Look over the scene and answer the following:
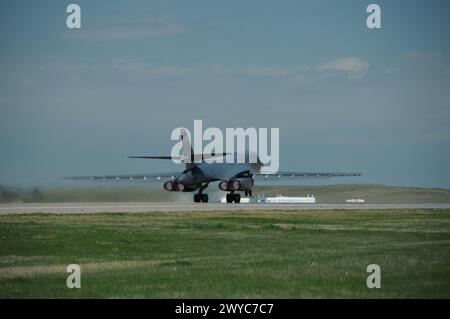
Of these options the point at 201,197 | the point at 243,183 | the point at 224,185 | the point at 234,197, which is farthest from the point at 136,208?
the point at 201,197

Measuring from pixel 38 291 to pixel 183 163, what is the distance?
6893 cm

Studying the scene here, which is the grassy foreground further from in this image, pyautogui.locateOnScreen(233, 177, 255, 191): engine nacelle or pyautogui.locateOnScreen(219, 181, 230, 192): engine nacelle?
pyautogui.locateOnScreen(219, 181, 230, 192): engine nacelle

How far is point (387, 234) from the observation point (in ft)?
103

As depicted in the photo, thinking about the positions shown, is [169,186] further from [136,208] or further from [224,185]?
[136,208]

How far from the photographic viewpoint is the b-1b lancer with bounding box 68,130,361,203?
79.4 metres

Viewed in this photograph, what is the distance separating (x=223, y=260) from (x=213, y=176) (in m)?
60.7

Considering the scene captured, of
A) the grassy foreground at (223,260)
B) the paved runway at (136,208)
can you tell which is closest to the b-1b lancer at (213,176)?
the paved runway at (136,208)

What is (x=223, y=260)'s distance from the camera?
73.0ft

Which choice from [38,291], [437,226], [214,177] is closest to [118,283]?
[38,291]

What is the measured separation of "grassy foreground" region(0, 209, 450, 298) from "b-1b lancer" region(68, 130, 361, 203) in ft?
141

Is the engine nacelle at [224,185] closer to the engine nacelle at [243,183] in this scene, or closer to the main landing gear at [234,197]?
the engine nacelle at [243,183]

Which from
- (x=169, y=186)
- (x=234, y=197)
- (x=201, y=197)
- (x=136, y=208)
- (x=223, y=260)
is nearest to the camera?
(x=223, y=260)

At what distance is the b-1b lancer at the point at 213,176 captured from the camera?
261 ft
